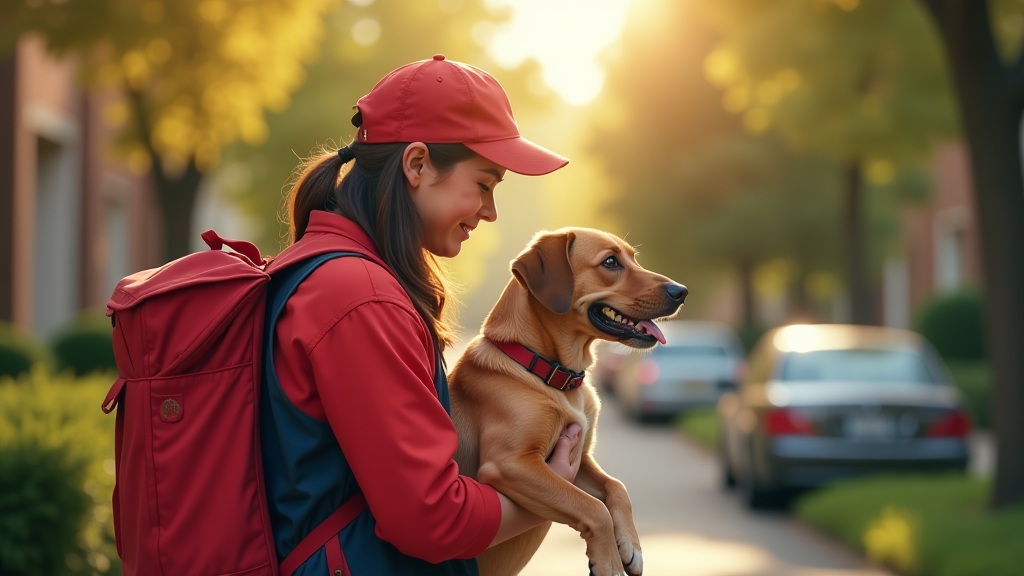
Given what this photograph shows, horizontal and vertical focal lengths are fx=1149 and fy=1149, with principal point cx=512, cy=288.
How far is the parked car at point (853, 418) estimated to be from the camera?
415 inches

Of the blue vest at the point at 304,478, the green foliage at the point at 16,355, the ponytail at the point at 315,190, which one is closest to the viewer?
the blue vest at the point at 304,478

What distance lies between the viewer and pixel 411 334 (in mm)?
2238

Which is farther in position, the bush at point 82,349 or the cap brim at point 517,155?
the bush at point 82,349

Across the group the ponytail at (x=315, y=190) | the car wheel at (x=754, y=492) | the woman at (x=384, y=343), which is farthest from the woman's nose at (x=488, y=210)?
the car wheel at (x=754, y=492)

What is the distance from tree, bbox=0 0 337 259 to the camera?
38.6 feet

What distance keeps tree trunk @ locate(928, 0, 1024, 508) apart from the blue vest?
7.60 metres

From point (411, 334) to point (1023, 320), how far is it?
7708 millimetres

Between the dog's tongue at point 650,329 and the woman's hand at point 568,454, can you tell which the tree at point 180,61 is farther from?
the woman's hand at point 568,454

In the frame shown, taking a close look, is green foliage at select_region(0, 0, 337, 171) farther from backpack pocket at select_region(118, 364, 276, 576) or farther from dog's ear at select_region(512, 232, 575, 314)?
backpack pocket at select_region(118, 364, 276, 576)

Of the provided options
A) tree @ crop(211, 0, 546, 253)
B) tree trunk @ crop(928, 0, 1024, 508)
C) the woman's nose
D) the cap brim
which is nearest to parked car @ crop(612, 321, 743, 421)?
tree @ crop(211, 0, 546, 253)

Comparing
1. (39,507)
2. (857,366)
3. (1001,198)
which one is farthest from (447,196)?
(857,366)

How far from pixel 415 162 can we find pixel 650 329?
4.50 feet

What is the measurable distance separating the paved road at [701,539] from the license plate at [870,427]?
1.02 metres

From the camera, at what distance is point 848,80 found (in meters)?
16.2
